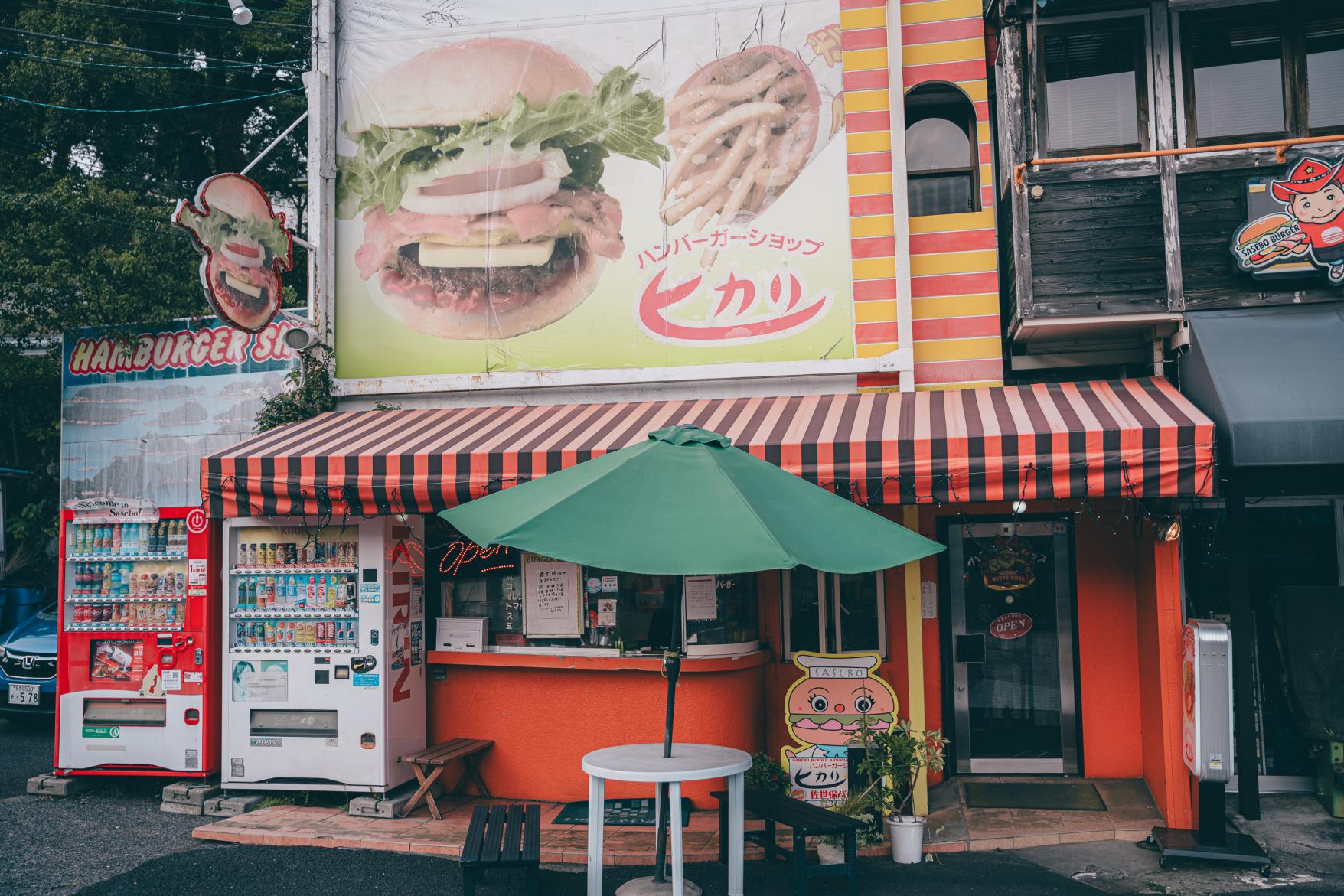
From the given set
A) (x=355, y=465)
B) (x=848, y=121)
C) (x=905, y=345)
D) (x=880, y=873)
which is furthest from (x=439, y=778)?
(x=848, y=121)

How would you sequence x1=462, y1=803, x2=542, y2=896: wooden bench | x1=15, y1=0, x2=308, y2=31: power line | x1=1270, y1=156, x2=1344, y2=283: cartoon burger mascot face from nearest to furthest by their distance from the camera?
x1=462, y1=803, x2=542, y2=896: wooden bench < x1=1270, y1=156, x2=1344, y2=283: cartoon burger mascot face < x1=15, y1=0, x2=308, y2=31: power line

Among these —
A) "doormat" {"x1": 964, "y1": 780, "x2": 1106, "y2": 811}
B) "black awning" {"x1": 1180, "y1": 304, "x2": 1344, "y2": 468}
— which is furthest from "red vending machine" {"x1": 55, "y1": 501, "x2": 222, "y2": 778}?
"black awning" {"x1": 1180, "y1": 304, "x2": 1344, "y2": 468}

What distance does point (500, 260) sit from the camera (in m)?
8.79

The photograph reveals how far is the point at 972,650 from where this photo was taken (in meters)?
8.43

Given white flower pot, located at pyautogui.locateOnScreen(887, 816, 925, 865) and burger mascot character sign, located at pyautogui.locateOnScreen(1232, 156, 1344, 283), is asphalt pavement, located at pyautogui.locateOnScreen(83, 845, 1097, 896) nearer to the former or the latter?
white flower pot, located at pyautogui.locateOnScreen(887, 816, 925, 865)

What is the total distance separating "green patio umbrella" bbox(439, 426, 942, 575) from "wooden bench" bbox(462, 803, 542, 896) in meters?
1.86

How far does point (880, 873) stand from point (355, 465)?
4768mm

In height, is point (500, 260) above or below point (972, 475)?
above

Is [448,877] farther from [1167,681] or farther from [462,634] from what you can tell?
[1167,681]

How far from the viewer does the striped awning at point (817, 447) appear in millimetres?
6434

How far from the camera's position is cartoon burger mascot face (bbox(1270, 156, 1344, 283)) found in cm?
709

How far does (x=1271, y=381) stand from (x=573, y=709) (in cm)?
577

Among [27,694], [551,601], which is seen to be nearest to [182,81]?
[27,694]

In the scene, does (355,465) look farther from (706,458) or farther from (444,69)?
(444,69)
